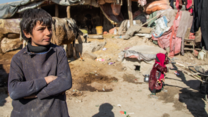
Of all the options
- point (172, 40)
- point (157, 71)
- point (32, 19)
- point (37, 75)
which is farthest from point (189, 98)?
point (172, 40)

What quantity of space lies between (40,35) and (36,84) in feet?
1.28

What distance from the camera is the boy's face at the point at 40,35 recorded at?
3.56ft

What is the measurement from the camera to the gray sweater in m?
1.02

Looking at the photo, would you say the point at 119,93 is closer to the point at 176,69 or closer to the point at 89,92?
the point at 89,92

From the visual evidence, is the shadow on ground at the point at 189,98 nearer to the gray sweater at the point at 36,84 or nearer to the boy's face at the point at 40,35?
the gray sweater at the point at 36,84

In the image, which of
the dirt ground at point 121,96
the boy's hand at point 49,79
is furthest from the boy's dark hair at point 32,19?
the dirt ground at point 121,96

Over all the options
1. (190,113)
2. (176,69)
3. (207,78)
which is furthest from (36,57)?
(176,69)

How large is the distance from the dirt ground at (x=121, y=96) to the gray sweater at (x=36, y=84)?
85.5 inches

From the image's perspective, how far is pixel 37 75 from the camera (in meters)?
1.11

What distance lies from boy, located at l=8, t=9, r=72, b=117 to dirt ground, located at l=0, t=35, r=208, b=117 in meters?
2.18

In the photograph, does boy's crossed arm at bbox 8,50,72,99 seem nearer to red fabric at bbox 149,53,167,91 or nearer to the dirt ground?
the dirt ground

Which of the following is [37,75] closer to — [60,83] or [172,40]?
[60,83]

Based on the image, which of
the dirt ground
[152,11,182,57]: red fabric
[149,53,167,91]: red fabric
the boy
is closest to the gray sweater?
the boy

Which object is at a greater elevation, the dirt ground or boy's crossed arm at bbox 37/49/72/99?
boy's crossed arm at bbox 37/49/72/99
